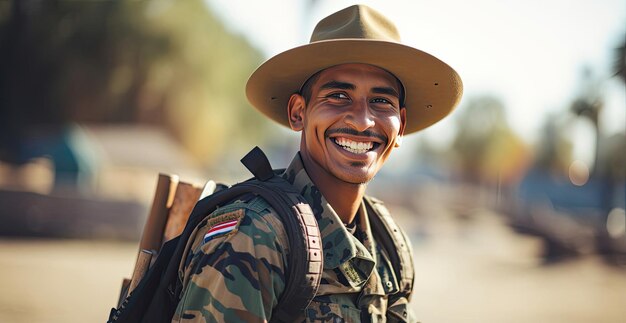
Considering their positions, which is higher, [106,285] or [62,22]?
[62,22]

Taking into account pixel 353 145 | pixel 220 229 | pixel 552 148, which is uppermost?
pixel 552 148

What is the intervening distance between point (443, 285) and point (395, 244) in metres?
9.94

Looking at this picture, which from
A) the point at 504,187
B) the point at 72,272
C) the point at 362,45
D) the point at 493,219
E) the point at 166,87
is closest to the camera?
the point at 362,45

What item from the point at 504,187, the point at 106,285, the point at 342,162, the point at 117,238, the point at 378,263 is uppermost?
the point at 504,187

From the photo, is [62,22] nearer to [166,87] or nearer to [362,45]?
[166,87]

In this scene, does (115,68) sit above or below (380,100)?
above

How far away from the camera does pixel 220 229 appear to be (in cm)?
203

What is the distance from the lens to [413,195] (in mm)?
41938

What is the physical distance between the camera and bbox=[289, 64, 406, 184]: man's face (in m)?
2.42

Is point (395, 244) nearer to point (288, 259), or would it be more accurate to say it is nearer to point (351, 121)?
point (351, 121)

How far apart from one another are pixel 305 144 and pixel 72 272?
9705mm

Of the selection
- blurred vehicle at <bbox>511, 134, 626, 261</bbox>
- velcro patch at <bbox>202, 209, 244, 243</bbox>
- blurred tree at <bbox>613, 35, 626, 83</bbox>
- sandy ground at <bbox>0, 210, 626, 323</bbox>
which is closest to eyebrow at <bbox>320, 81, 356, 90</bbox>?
velcro patch at <bbox>202, 209, 244, 243</bbox>

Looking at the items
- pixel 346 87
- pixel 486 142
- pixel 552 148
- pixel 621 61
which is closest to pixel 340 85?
pixel 346 87

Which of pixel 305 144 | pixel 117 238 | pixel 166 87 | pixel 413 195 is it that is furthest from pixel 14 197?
pixel 413 195
